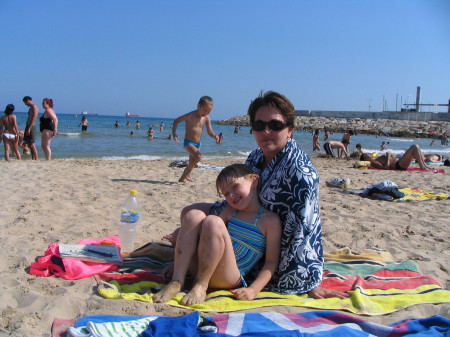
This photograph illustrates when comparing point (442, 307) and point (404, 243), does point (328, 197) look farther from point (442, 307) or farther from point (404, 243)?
point (442, 307)

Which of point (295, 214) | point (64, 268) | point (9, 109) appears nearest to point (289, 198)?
point (295, 214)

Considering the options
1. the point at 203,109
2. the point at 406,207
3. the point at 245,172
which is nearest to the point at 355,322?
the point at 245,172

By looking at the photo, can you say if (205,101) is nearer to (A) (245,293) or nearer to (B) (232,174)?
(B) (232,174)

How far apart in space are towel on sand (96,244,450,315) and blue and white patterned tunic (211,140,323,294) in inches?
4.8

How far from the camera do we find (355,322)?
241cm

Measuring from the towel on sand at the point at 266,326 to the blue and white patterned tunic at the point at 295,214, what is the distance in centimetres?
29

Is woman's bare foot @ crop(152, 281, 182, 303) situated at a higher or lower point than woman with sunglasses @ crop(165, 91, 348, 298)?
lower

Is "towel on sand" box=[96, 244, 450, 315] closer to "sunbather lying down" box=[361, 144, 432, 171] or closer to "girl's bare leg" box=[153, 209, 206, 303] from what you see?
"girl's bare leg" box=[153, 209, 206, 303]

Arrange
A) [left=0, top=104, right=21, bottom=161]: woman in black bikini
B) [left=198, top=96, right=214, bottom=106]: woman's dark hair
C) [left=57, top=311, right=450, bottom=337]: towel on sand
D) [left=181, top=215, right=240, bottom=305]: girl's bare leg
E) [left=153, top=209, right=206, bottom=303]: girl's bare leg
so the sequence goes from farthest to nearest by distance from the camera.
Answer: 1. [left=0, top=104, right=21, bottom=161]: woman in black bikini
2. [left=198, top=96, right=214, bottom=106]: woman's dark hair
3. [left=153, top=209, right=206, bottom=303]: girl's bare leg
4. [left=181, top=215, right=240, bottom=305]: girl's bare leg
5. [left=57, top=311, right=450, bottom=337]: towel on sand

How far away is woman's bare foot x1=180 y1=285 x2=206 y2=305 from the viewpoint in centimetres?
249

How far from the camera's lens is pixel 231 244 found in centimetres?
256

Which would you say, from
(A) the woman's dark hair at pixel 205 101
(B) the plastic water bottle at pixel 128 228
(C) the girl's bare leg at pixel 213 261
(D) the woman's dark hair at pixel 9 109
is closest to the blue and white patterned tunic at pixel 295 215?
(C) the girl's bare leg at pixel 213 261

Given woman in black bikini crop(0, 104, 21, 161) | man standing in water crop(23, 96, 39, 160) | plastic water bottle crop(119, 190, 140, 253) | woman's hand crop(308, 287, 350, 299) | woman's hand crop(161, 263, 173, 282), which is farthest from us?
woman in black bikini crop(0, 104, 21, 161)

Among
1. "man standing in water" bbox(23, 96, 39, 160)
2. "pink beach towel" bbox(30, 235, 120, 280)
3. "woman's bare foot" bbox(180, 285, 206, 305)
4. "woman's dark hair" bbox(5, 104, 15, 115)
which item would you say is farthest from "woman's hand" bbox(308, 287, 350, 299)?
"woman's dark hair" bbox(5, 104, 15, 115)
